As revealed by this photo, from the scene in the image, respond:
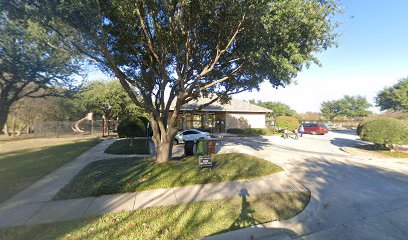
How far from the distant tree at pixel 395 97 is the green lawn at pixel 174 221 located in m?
38.2

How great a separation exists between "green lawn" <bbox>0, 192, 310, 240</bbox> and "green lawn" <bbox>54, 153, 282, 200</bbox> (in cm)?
162

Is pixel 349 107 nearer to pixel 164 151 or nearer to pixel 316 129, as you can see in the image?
pixel 316 129

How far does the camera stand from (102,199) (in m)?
5.50

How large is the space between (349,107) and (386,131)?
172ft

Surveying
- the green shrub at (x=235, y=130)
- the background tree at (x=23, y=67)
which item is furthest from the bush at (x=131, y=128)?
the green shrub at (x=235, y=130)

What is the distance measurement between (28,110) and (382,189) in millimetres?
38789

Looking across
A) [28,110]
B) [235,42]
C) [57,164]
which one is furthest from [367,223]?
[28,110]

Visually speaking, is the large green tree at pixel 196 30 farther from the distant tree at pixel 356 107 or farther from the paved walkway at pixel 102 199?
the distant tree at pixel 356 107

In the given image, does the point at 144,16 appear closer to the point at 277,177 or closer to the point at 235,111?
the point at 277,177

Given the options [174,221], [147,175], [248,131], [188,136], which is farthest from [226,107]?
[174,221]

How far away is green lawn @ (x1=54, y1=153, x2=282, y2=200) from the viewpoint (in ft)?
20.4

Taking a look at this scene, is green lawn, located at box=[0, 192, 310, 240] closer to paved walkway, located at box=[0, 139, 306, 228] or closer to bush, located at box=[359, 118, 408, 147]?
paved walkway, located at box=[0, 139, 306, 228]

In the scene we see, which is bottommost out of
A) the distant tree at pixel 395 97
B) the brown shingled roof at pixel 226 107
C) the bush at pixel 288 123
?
the bush at pixel 288 123

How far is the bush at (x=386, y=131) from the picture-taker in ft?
41.4
